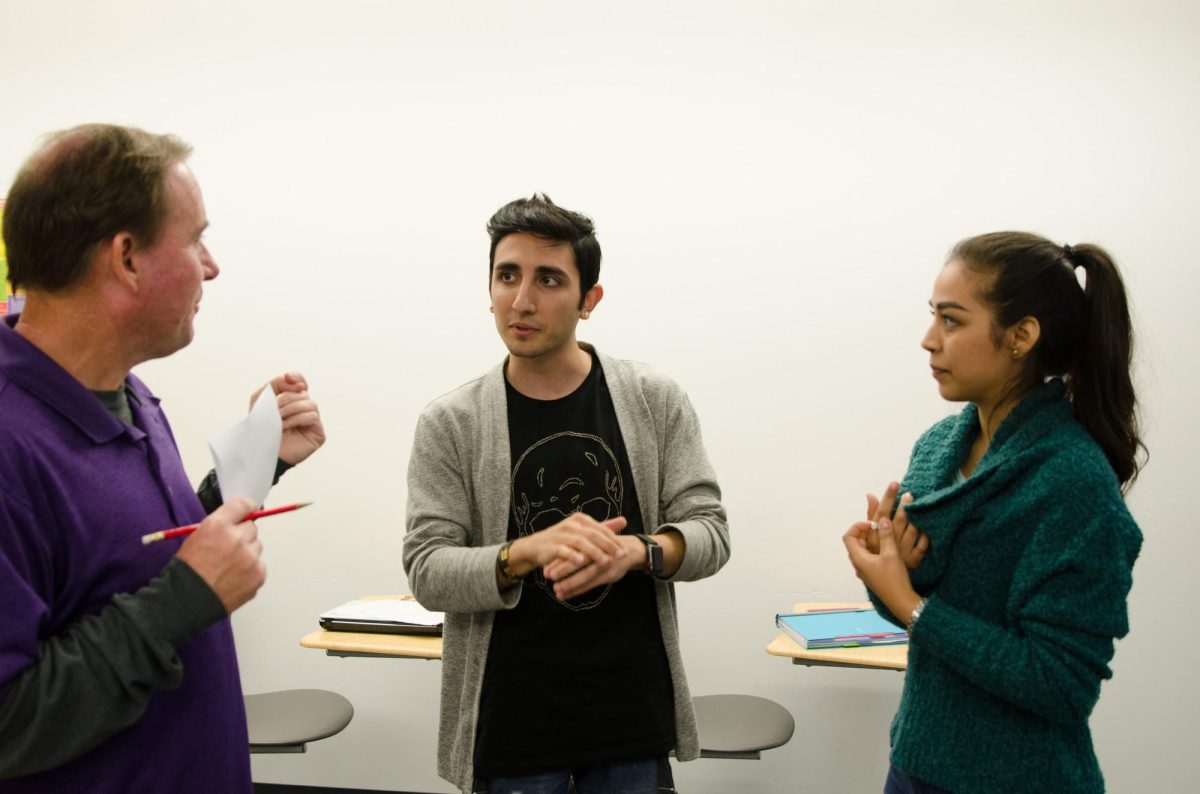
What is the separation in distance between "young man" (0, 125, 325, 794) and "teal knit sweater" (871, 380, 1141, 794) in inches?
41.5

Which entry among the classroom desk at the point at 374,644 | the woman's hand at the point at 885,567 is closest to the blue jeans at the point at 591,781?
the woman's hand at the point at 885,567

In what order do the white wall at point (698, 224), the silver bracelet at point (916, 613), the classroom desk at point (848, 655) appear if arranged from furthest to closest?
the white wall at point (698, 224) → the classroom desk at point (848, 655) → the silver bracelet at point (916, 613)

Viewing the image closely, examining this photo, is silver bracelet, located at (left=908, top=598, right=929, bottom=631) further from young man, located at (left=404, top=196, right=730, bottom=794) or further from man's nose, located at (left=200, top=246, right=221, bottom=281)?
man's nose, located at (left=200, top=246, right=221, bottom=281)

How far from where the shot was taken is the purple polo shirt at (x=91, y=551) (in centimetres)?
102

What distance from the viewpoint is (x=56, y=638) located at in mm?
1038

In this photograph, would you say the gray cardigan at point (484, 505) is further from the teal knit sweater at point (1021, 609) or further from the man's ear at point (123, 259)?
the man's ear at point (123, 259)

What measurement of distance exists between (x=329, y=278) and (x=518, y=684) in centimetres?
222

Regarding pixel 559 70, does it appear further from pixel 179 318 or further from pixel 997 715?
pixel 997 715

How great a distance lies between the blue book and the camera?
2.54 metres

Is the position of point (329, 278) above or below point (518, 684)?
above

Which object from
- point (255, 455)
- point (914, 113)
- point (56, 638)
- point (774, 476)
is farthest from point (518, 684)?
point (914, 113)

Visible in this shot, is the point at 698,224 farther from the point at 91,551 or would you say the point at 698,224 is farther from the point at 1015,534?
the point at 91,551

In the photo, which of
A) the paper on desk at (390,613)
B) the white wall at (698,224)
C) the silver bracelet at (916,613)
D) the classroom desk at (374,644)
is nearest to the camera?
the silver bracelet at (916,613)

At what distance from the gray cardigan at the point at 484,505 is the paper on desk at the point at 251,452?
1.16ft
